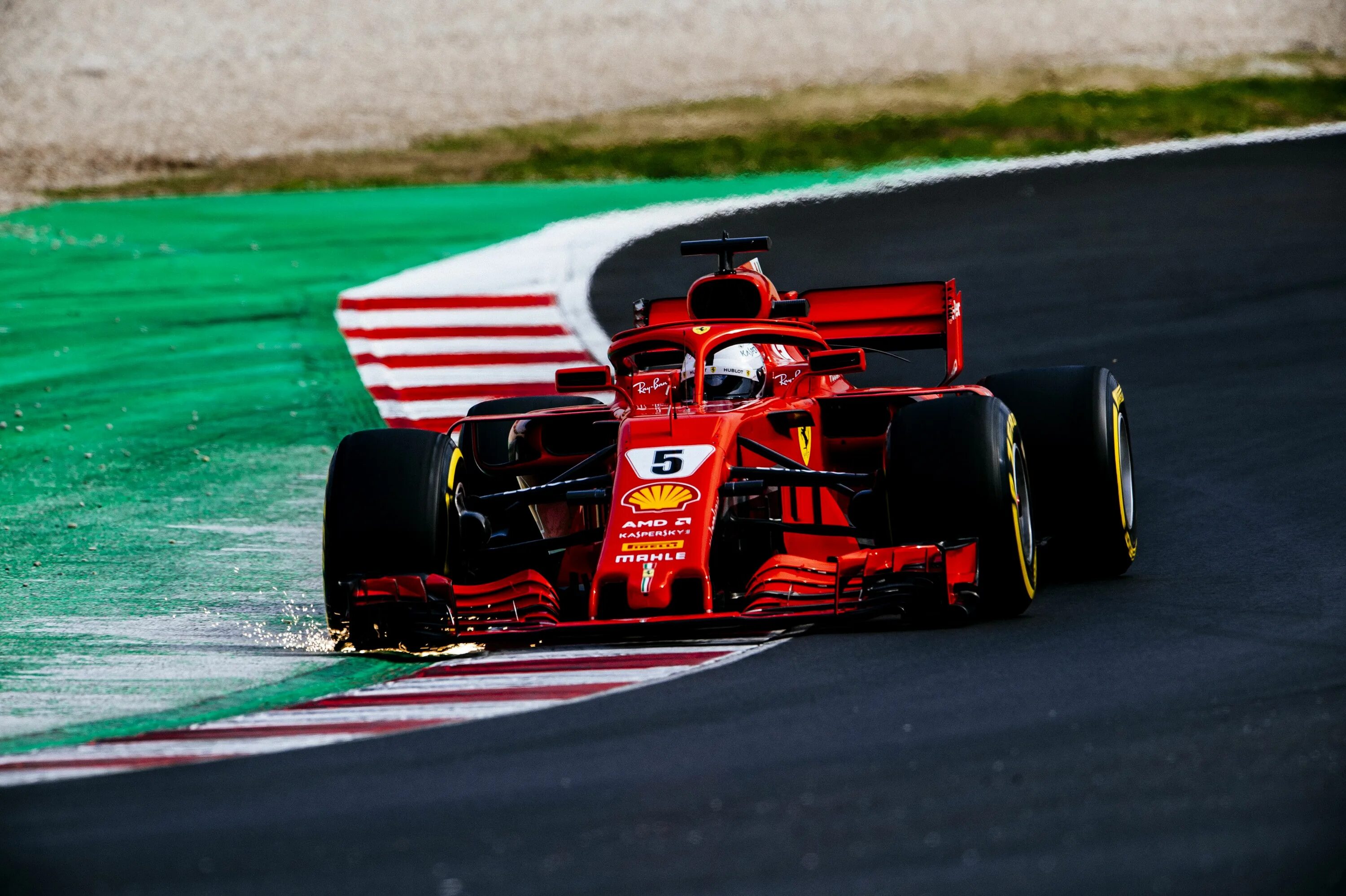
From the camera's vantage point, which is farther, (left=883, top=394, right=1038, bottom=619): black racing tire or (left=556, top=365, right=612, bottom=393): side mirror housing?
(left=556, top=365, right=612, bottom=393): side mirror housing

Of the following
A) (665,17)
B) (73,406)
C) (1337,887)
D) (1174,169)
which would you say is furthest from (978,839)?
(665,17)

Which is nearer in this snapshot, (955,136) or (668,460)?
(668,460)

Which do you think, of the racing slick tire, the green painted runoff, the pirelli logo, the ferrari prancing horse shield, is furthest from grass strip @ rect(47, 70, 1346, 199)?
the pirelli logo

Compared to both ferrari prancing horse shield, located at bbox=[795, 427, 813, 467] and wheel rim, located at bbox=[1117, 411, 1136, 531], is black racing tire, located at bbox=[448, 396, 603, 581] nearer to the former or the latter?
ferrari prancing horse shield, located at bbox=[795, 427, 813, 467]

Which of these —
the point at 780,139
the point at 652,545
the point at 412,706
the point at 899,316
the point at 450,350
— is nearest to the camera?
the point at 412,706

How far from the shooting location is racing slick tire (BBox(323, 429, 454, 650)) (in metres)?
7.73

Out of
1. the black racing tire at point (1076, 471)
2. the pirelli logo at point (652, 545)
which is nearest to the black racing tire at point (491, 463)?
the pirelli logo at point (652, 545)

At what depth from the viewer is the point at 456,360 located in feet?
44.9

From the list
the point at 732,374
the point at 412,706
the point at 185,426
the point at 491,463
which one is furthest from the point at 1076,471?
the point at 185,426

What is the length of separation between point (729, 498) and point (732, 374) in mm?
982

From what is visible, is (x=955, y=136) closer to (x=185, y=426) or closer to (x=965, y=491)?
(x=185, y=426)

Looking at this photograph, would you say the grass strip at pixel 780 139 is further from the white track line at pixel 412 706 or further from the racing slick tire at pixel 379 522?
the white track line at pixel 412 706

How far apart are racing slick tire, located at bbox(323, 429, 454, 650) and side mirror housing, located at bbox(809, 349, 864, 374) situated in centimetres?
170

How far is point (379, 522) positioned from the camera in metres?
7.73
